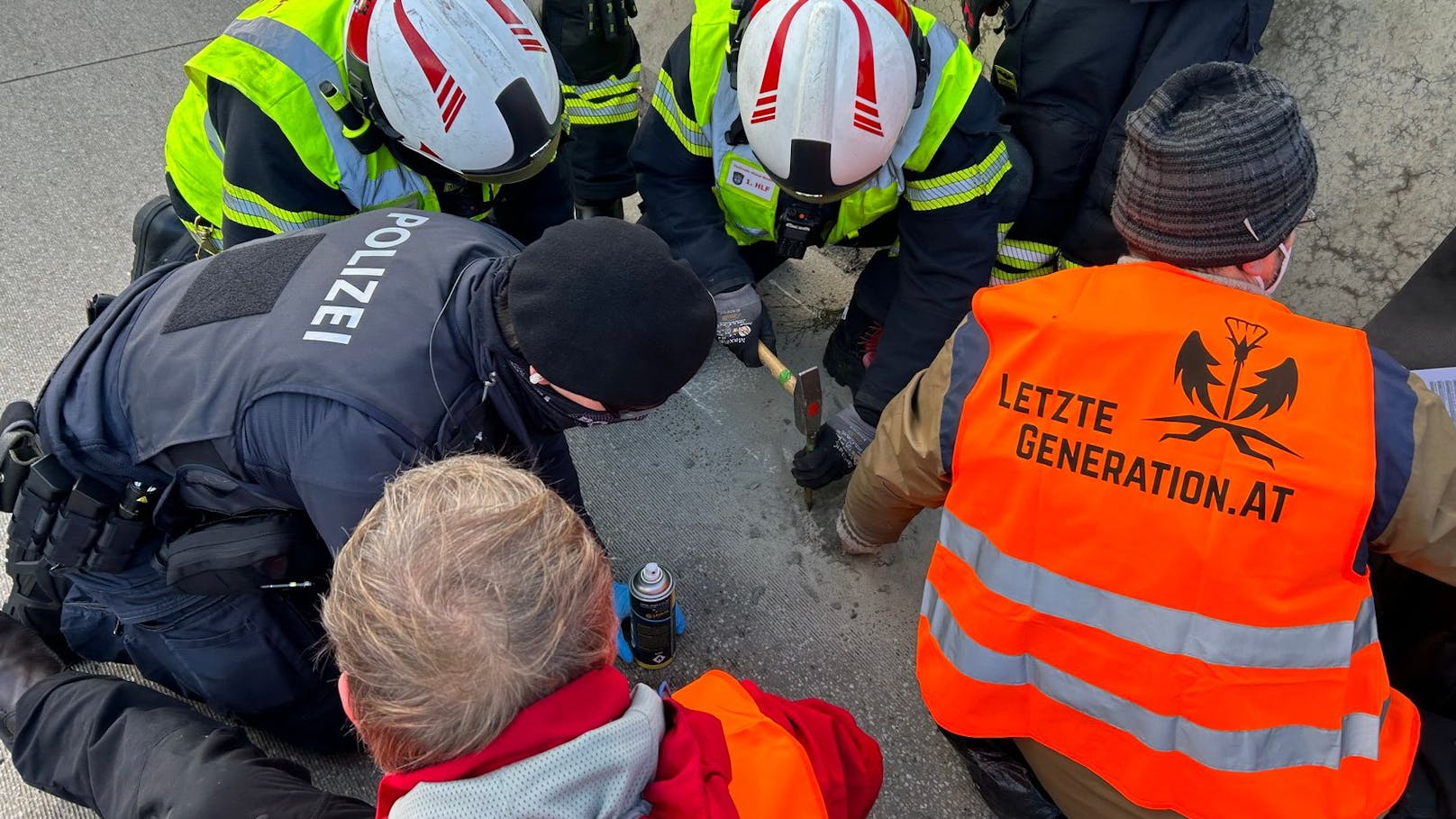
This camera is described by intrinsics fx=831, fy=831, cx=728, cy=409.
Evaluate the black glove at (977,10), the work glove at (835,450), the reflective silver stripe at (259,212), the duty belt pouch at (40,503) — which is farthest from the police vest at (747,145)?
the duty belt pouch at (40,503)

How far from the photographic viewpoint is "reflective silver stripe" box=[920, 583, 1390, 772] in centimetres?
133

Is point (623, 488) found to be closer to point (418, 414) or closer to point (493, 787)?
point (418, 414)

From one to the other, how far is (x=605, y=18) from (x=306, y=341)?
2.14 metres

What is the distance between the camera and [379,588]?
37.9 inches

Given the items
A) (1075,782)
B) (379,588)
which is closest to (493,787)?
(379,588)

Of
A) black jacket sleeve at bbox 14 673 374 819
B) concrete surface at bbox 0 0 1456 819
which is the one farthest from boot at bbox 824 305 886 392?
black jacket sleeve at bbox 14 673 374 819

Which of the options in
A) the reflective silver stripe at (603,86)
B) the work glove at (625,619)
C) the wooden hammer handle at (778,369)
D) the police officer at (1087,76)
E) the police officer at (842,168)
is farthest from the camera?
the reflective silver stripe at (603,86)

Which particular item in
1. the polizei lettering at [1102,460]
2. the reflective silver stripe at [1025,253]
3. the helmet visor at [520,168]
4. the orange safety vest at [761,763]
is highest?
the polizei lettering at [1102,460]

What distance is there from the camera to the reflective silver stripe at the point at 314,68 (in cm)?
206

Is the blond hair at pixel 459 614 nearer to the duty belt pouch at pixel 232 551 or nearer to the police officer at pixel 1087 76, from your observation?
the duty belt pouch at pixel 232 551

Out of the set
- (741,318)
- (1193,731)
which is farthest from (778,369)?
(1193,731)

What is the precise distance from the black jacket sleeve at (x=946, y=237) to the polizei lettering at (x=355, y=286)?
1.42 meters

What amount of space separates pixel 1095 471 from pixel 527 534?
86cm

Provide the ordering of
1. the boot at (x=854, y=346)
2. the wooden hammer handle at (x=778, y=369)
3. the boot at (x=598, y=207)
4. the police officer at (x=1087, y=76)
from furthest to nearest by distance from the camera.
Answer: the boot at (x=598, y=207), the boot at (x=854, y=346), the wooden hammer handle at (x=778, y=369), the police officer at (x=1087, y=76)
